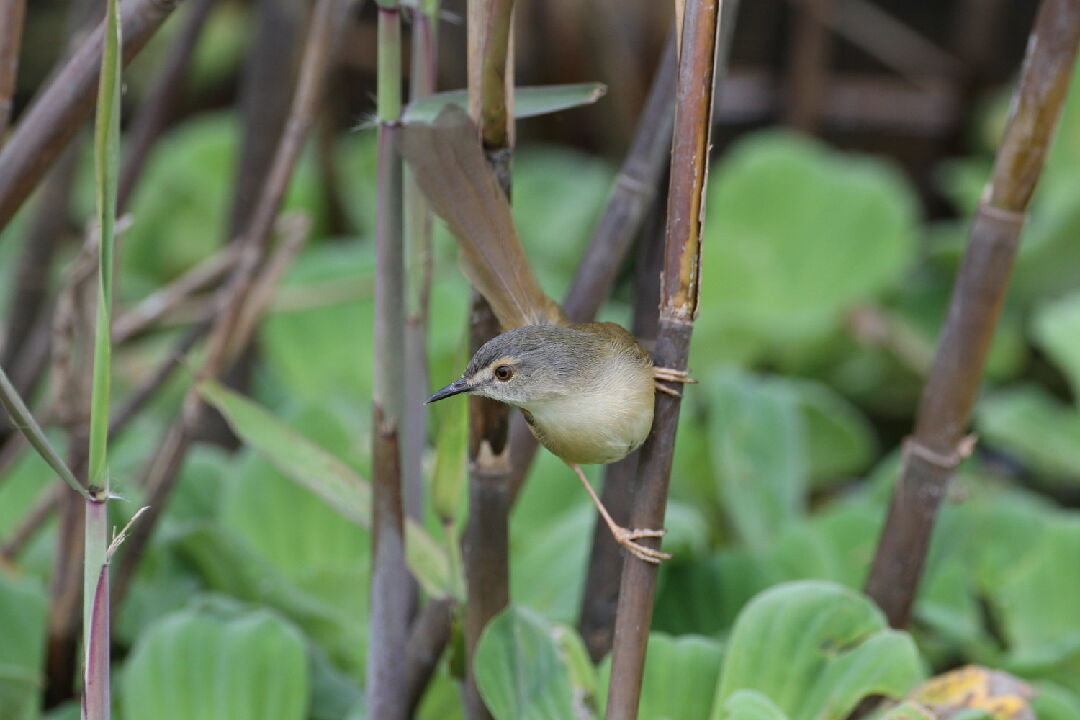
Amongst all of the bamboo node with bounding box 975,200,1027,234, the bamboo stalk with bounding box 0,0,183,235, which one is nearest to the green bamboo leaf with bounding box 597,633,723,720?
the bamboo node with bounding box 975,200,1027,234

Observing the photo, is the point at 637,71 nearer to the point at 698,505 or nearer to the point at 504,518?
the point at 698,505

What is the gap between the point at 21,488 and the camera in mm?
1179

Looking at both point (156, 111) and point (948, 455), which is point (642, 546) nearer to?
point (948, 455)

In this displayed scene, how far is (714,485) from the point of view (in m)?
1.29

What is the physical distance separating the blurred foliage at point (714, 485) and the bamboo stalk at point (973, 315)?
76mm

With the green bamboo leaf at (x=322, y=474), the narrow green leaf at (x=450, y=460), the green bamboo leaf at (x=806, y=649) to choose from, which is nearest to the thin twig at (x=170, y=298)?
the green bamboo leaf at (x=322, y=474)

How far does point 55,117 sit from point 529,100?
24cm

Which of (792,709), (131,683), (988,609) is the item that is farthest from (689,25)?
(988,609)

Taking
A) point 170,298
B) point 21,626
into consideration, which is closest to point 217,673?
point 21,626

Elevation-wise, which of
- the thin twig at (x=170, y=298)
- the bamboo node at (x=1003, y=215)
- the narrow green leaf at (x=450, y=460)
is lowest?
the thin twig at (x=170, y=298)

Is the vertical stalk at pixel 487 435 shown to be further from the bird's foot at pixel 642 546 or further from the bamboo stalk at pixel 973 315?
the bamboo stalk at pixel 973 315

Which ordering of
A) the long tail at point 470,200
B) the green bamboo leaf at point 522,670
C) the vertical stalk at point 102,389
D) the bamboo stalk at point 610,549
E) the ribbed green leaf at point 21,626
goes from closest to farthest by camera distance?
the vertical stalk at point 102,389
the long tail at point 470,200
the green bamboo leaf at point 522,670
the bamboo stalk at point 610,549
the ribbed green leaf at point 21,626

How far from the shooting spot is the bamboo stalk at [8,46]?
1.97 feet

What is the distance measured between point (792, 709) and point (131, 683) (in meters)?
0.45
